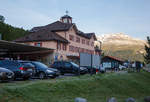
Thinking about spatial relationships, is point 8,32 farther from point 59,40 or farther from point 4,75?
point 4,75

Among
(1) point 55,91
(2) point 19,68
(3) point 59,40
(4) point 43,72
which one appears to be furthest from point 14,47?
(1) point 55,91

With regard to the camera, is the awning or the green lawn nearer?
the green lawn

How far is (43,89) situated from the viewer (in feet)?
33.0

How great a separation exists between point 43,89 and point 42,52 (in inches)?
1282

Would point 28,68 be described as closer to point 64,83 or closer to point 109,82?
point 64,83

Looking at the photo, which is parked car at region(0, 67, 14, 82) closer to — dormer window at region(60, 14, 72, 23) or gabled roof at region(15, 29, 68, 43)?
gabled roof at region(15, 29, 68, 43)

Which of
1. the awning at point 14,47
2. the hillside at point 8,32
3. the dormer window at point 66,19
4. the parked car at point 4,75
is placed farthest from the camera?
the dormer window at point 66,19

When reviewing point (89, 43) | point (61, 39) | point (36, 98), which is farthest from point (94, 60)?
point (89, 43)

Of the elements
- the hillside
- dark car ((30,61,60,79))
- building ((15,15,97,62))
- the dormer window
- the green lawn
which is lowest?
the green lawn

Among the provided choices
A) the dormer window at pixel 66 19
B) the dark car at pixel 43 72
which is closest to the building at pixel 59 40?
the dormer window at pixel 66 19

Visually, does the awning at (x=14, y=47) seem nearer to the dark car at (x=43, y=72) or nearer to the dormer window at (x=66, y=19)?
the dark car at (x=43, y=72)

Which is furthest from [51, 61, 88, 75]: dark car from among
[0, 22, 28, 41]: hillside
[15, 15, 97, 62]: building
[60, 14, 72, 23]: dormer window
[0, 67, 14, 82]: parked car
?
[0, 22, 28, 41]: hillside

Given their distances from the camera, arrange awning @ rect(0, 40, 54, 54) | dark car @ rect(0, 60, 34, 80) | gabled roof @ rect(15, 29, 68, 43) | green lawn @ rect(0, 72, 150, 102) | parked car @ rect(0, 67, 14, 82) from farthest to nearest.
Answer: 1. gabled roof @ rect(15, 29, 68, 43)
2. awning @ rect(0, 40, 54, 54)
3. dark car @ rect(0, 60, 34, 80)
4. parked car @ rect(0, 67, 14, 82)
5. green lawn @ rect(0, 72, 150, 102)

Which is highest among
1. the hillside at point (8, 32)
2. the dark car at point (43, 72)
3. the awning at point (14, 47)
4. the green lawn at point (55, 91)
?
the hillside at point (8, 32)
